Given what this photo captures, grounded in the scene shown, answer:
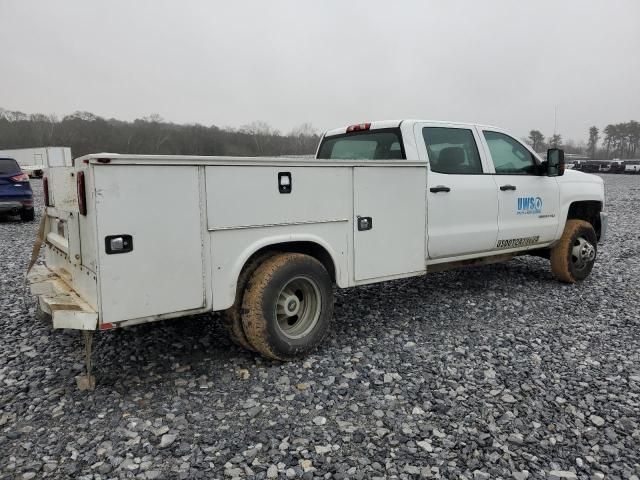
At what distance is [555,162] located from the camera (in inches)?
251

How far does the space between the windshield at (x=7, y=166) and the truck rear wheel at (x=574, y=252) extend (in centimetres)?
1282

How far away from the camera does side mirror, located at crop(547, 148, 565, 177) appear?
20.8 feet

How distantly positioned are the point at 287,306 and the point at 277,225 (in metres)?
0.72

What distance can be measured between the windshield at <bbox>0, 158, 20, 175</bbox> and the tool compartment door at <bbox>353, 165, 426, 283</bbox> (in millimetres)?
12002

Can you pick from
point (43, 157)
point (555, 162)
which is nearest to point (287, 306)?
point (555, 162)

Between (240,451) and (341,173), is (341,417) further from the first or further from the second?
(341,173)

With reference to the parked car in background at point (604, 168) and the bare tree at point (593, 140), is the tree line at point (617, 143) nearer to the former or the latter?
the bare tree at point (593, 140)

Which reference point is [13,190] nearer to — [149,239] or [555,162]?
[149,239]

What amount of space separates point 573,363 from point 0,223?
14286 millimetres

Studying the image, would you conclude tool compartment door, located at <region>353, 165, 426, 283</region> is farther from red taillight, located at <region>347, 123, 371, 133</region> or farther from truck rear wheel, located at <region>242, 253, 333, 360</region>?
red taillight, located at <region>347, 123, 371, 133</region>

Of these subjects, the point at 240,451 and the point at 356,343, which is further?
the point at 356,343

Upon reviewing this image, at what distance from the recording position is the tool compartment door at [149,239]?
3279mm

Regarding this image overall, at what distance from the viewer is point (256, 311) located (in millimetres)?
3979

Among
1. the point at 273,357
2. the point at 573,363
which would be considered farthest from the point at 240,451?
the point at 573,363
